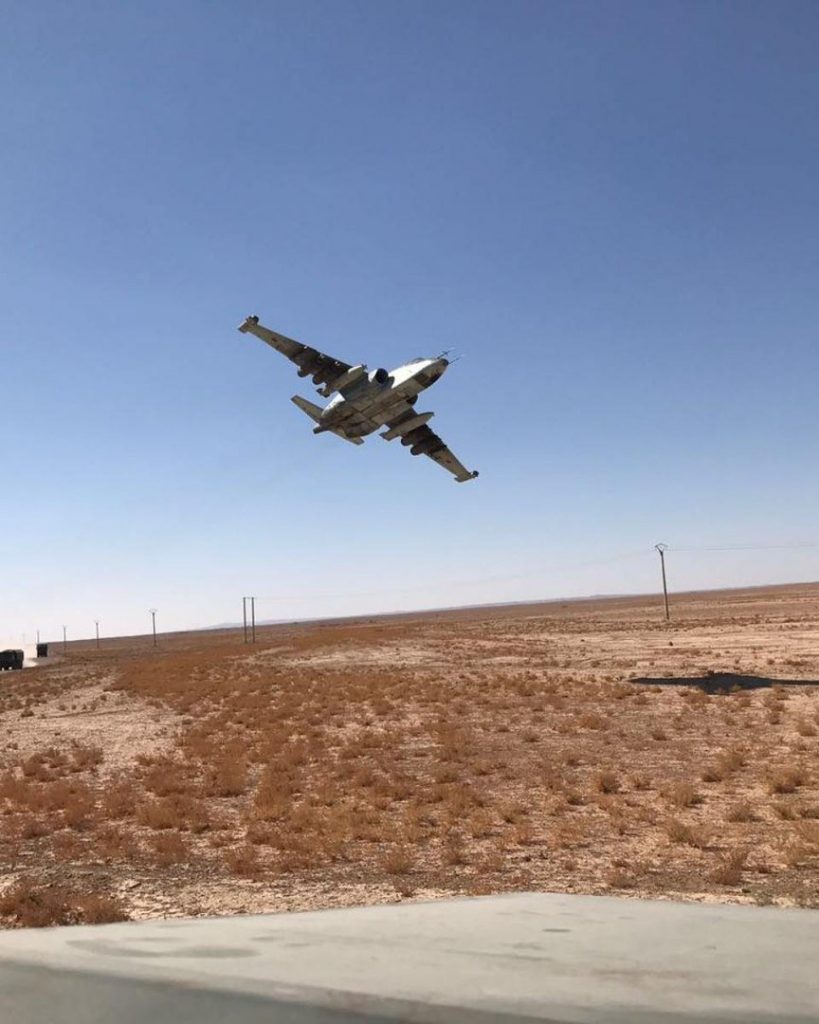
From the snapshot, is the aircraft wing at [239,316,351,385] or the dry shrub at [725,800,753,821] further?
the aircraft wing at [239,316,351,385]

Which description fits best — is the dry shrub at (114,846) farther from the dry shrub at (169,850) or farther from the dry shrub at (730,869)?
the dry shrub at (730,869)

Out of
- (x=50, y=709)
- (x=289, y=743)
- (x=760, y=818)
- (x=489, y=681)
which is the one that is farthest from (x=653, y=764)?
(x=50, y=709)

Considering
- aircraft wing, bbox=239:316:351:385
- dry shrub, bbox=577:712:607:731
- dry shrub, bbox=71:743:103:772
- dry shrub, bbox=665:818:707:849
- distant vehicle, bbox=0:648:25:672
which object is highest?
aircraft wing, bbox=239:316:351:385

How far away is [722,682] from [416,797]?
792 inches

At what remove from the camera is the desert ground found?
9469 millimetres

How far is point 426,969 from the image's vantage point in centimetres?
274

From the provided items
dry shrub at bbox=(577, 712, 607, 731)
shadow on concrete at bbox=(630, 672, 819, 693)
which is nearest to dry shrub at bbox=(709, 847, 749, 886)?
dry shrub at bbox=(577, 712, 607, 731)

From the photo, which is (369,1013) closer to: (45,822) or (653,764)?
(45,822)

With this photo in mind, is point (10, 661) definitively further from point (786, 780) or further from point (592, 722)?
point (786, 780)

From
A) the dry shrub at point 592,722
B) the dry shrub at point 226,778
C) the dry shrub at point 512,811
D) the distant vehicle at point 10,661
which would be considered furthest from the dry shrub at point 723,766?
the distant vehicle at point 10,661

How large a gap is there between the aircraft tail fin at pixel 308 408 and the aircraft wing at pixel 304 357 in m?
1.72

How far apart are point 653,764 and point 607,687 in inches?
557

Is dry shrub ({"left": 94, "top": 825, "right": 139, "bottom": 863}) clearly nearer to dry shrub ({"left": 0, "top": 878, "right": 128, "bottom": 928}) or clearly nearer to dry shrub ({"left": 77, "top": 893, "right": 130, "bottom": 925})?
dry shrub ({"left": 0, "top": 878, "right": 128, "bottom": 928})

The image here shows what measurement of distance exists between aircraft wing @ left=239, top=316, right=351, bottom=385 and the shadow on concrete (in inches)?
751
